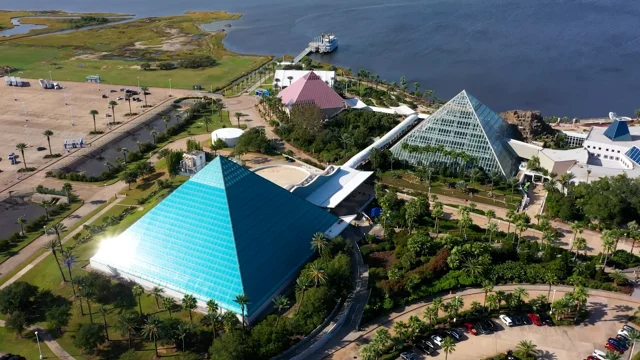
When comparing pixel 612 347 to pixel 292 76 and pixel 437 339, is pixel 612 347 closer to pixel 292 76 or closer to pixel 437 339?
pixel 437 339

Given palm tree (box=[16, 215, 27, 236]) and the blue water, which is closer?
palm tree (box=[16, 215, 27, 236])

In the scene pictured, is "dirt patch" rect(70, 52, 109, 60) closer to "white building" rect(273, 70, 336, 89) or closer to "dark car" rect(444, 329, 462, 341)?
"white building" rect(273, 70, 336, 89)

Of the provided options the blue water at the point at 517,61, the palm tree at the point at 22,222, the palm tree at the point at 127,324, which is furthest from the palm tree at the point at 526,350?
the blue water at the point at 517,61

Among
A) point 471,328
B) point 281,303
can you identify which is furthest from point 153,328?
point 471,328

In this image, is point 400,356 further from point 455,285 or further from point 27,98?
point 27,98

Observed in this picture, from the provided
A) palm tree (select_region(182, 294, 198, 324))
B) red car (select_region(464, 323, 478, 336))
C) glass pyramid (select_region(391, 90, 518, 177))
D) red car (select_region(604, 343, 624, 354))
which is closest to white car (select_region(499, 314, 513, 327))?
red car (select_region(464, 323, 478, 336))

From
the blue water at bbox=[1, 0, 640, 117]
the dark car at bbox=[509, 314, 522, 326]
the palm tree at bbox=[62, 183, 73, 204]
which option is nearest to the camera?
the dark car at bbox=[509, 314, 522, 326]

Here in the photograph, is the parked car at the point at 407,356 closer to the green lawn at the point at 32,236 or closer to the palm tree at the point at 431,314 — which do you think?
the palm tree at the point at 431,314
